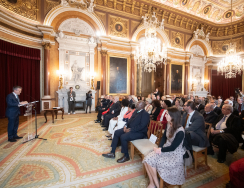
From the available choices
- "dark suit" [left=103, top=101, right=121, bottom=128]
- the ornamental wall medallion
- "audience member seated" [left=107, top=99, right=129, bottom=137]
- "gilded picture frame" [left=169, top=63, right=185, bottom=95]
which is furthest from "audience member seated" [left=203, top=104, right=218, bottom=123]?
"gilded picture frame" [left=169, top=63, right=185, bottom=95]

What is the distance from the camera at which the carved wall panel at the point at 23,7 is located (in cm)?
609

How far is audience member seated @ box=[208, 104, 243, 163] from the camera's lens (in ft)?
8.20

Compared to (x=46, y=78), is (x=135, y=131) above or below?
below

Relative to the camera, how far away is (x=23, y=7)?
260 inches

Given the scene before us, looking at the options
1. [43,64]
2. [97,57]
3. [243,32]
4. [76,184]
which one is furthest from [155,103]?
[243,32]

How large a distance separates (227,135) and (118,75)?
23.5ft

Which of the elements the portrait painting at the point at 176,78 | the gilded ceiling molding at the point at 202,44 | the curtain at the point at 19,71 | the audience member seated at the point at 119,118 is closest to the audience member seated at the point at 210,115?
the audience member seated at the point at 119,118

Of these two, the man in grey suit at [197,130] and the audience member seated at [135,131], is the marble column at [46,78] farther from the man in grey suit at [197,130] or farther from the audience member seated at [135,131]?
the man in grey suit at [197,130]

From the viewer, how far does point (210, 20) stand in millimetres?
12016

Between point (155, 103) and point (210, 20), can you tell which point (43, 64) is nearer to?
point (155, 103)

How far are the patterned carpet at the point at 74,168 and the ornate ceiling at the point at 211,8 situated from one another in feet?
36.3

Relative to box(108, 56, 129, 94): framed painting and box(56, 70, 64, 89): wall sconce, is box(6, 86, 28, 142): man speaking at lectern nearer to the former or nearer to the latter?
box(56, 70, 64, 89): wall sconce

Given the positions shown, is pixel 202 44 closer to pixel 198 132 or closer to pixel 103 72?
pixel 103 72

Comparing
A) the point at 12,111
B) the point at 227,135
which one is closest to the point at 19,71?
the point at 12,111
